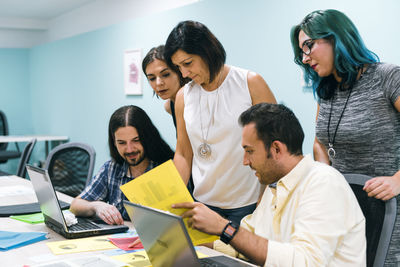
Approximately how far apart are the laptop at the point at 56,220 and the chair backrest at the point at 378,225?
0.97 metres

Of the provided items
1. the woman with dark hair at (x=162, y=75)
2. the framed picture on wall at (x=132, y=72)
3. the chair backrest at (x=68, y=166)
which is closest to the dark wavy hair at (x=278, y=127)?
the woman with dark hair at (x=162, y=75)

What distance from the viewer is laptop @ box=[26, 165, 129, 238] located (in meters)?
1.79

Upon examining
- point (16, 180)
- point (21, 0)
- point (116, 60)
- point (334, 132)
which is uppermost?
point (21, 0)

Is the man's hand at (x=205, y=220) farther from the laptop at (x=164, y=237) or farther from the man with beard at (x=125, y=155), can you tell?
the man with beard at (x=125, y=155)

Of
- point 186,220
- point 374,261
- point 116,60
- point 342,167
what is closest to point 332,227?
point 374,261

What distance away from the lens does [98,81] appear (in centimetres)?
589

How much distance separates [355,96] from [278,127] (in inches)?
19.6

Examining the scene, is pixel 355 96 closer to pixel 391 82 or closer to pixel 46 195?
pixel 391 82

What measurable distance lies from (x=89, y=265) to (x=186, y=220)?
0.36 meters

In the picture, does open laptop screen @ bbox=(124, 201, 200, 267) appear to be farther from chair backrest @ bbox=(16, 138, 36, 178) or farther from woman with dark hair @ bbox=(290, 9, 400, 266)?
chair backrest @ bbox=(16, 138, 36, 178)

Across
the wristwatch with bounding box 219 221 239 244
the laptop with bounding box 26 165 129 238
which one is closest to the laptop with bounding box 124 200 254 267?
the wristwatch with bounding box 219 221 239 244

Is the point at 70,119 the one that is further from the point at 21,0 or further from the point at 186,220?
the point at 186,220

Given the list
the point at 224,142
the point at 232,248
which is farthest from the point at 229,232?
the point at 224,142

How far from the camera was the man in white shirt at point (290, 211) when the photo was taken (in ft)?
4.12
